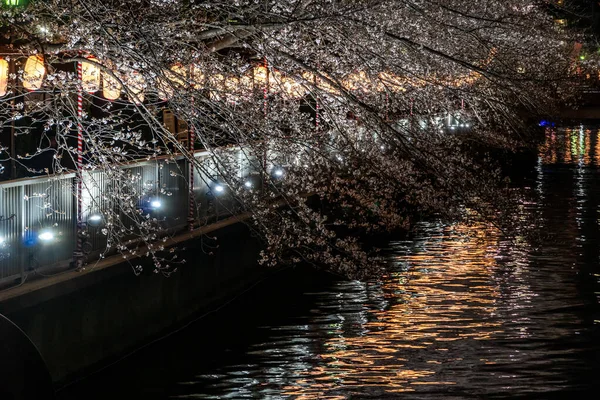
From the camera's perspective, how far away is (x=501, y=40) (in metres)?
21.4

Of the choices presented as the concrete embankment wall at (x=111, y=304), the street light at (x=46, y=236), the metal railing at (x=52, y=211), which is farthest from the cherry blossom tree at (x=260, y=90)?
the street light at (x=46, y=236)

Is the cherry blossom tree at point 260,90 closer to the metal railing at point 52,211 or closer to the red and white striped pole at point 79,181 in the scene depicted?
the red and white striped pole at point 79,181

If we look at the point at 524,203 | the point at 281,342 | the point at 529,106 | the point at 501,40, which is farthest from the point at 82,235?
the point at 524,203

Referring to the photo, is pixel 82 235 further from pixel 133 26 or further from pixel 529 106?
pixel 529 106

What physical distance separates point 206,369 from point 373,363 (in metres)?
2.31

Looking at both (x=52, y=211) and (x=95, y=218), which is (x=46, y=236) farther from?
(x=95, y=218)

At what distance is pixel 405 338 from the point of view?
1512 centimetres

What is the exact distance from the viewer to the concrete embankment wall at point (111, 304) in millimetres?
11797

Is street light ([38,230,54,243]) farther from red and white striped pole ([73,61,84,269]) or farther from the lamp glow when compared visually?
the lamp glow

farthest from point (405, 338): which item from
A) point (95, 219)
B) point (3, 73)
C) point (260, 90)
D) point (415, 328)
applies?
point (3, 73)

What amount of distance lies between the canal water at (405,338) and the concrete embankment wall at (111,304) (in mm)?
274

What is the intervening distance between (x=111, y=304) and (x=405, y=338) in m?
4.50

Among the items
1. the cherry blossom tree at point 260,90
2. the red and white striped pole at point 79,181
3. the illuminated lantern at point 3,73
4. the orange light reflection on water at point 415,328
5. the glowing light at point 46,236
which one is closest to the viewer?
the cherry blossom tree at point 260,90

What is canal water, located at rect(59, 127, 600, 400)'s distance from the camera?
12750 mm
